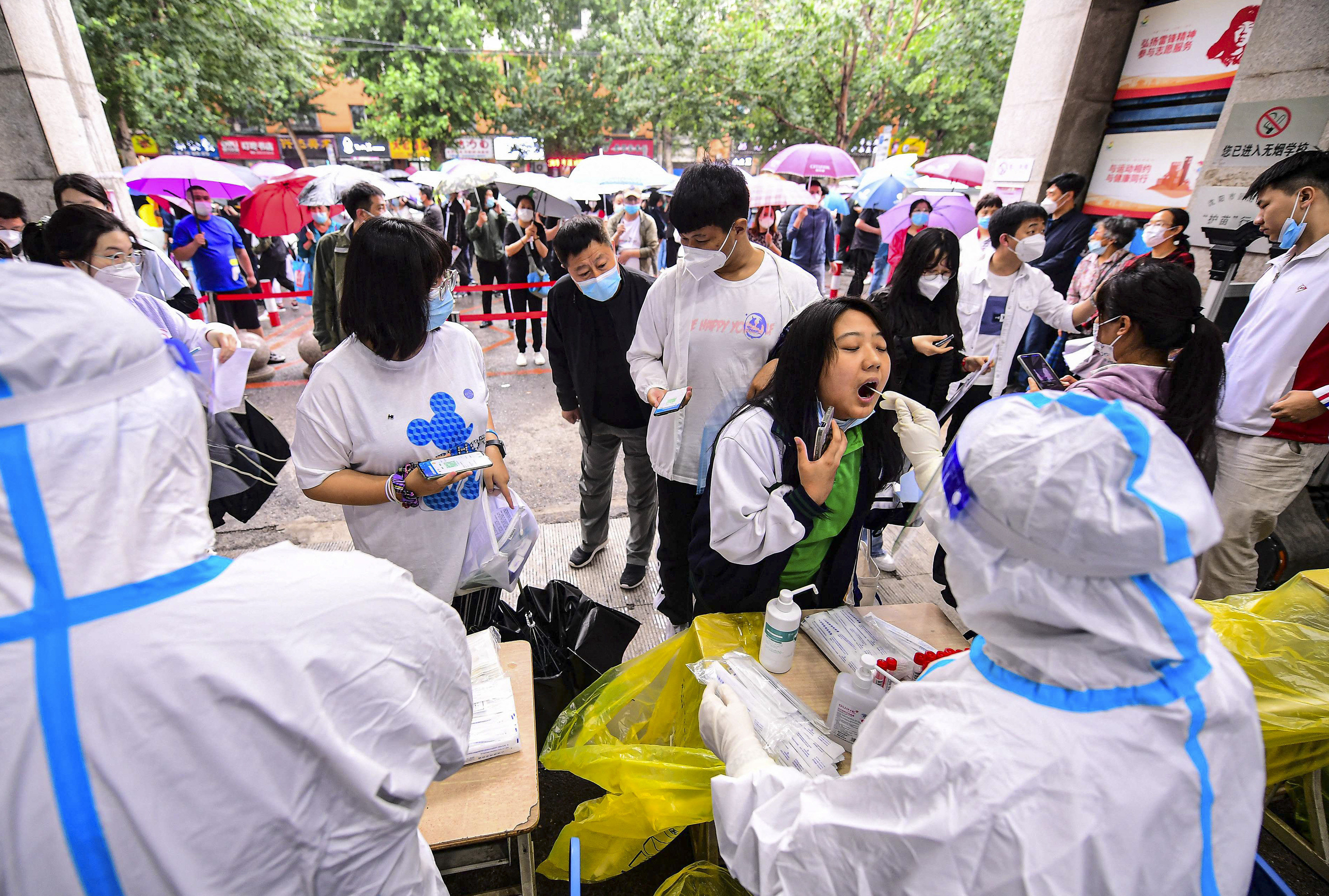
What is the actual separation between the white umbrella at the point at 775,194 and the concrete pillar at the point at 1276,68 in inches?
177

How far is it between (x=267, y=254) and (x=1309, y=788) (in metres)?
11.6

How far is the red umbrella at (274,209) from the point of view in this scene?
7.94m

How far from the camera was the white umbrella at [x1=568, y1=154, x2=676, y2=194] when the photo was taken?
7.05 m

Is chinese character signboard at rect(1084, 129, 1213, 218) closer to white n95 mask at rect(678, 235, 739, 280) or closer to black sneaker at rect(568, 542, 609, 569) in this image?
white n95 mask at rect(678, 235, 739, 280)

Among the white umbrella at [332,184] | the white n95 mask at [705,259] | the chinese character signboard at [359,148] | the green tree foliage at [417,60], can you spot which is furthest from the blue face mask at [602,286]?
the chinese character signboard at [359,148]

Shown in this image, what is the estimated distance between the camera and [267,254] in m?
9.05

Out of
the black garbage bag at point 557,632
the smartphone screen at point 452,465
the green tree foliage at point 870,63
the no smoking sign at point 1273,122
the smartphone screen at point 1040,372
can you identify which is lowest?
the black garbage bag at point 557,632

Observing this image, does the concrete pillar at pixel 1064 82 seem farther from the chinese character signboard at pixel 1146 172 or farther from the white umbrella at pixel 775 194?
the white umbrella at pixel 775 194

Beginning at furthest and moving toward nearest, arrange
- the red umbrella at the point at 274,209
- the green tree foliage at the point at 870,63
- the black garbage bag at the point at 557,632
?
the green tree foliage at the point at 870,63
the red umbrella at the point at 274,209
the black garbage bag at the point at 557,632

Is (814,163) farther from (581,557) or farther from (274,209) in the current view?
(581,557)

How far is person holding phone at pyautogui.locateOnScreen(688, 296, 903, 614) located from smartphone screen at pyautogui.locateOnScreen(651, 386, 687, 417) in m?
0.38

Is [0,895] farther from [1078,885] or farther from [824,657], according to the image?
[824,657]

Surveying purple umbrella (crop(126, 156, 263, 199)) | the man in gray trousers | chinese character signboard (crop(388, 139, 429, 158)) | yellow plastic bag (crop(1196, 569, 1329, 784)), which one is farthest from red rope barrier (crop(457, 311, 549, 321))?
chinese character signboard (crop(388, 139, 429, 158))

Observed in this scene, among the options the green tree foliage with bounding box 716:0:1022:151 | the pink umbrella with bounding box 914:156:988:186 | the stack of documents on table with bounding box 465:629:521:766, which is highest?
the green tree foliage with bounding box 716:0:1022:151
